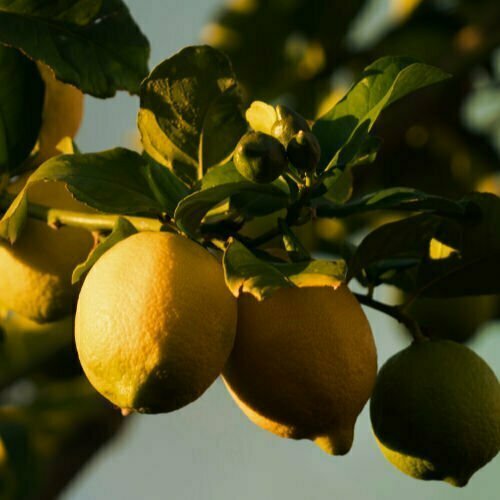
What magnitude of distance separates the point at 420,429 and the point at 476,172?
1588 millimetres

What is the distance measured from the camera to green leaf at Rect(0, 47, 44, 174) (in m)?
1.17

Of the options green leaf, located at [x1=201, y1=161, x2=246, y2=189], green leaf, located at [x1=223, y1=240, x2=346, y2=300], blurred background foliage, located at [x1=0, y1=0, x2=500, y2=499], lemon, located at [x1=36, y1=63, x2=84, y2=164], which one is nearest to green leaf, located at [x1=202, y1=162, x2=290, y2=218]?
green leaf, located at [x1=201, y1=161, x2=246, y2=189]

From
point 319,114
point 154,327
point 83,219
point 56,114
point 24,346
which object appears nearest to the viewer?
point 154,327

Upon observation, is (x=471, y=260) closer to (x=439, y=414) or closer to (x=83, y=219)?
(x=439, y=414)

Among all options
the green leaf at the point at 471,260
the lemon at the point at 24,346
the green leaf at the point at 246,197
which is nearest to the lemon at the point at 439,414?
the green leaf at the point at 471,260

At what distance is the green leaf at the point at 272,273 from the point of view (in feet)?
2.76

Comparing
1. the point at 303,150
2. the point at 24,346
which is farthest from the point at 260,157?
the point at 24,346

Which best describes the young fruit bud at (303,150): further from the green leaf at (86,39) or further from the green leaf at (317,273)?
the green leaf at (86,39)

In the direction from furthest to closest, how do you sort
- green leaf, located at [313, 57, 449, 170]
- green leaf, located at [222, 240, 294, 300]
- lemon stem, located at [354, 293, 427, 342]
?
1. lemon stem, located at [354, 293, 427, 342]
2. green leaf, located at [313, 57, 449, 170]
3. green leaf, located at [222, 240, 294, 300]

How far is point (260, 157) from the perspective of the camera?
866mm

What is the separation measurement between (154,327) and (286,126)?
0.22m

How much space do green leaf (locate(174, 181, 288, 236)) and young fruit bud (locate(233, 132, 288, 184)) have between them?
38 millimetres

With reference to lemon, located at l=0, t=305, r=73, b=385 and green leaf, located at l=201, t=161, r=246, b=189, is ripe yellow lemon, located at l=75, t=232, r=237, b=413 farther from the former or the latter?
lemon, located at l=0, t=305, r=73, b=385

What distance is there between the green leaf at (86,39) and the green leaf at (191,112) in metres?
0.14
